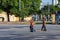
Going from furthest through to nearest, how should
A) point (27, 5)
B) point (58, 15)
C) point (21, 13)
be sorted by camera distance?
1. point (27, 5)
2. point (21, 13)
3. point (58, 15)

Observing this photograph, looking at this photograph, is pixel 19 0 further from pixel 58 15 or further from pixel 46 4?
pixel 46 4

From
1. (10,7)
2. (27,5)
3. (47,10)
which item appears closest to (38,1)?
(27,5)

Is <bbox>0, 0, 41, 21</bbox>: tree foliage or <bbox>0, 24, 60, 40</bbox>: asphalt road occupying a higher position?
<bbox>0, 0, 41, 21</bbox>: tree foliage

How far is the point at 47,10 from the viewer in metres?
87.1

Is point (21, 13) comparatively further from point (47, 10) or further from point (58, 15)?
point (47, 10)

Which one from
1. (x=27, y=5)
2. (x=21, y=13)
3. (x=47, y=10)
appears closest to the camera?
Answer: (x=21, y=13)

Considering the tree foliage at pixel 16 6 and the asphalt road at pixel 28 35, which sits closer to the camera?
the asphalt road at pixel 28 35

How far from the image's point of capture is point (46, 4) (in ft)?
303

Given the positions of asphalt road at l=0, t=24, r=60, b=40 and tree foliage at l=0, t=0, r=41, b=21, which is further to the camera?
tree foliage at l=0, t=0, r=41, b=21

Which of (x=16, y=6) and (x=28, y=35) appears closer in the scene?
(x=28, y=35)

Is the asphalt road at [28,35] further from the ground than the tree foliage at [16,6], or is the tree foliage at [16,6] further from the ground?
the tree foliage at [16,6]

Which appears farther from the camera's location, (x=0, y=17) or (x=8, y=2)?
(x=0, y=17)

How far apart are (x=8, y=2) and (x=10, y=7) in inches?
71.2

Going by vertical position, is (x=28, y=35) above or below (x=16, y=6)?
below
